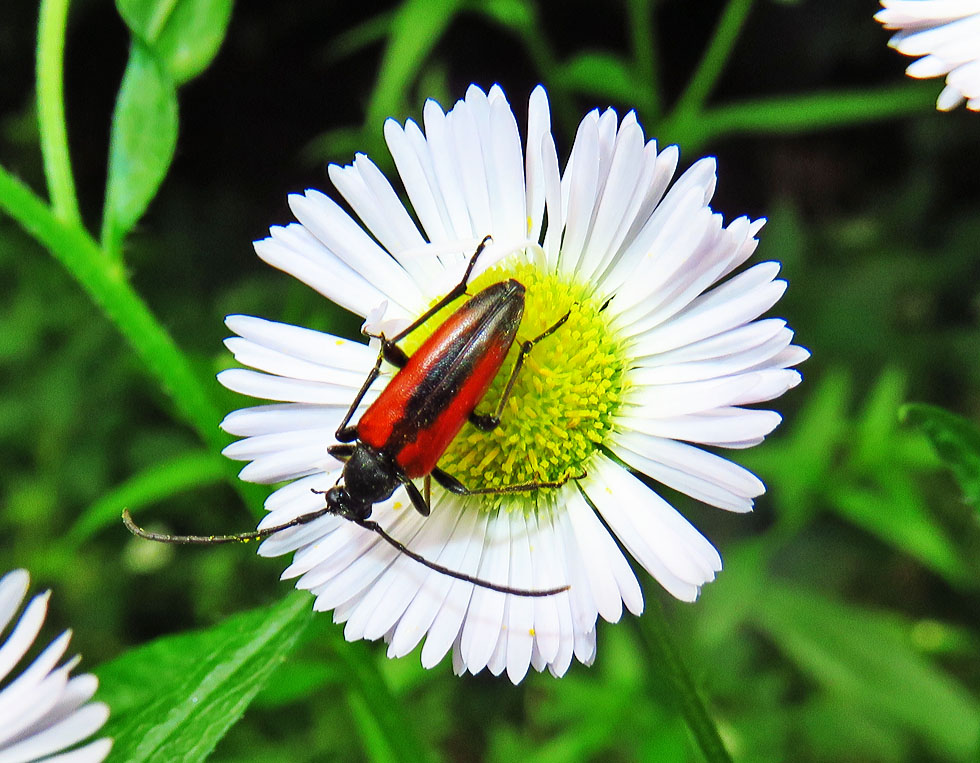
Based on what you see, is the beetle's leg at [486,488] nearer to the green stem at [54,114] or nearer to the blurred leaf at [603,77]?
the green stem at [54,114]

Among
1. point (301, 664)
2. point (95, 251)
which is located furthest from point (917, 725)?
point (95, 251)

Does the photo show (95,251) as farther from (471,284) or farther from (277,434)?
(471,284)

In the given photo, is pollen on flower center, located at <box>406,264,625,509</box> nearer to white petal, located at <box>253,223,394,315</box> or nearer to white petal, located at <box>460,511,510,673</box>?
white petal, located at <box>460,511,510,673</box>

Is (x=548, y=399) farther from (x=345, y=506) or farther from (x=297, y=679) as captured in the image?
(x=297, y=679)

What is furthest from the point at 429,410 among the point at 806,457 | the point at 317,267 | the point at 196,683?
the point at 806,457

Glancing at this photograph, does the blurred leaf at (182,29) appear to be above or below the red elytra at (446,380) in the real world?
above

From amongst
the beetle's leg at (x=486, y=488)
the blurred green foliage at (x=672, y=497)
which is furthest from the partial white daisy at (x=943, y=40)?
the blurred green foliage at (x=672, y=497)

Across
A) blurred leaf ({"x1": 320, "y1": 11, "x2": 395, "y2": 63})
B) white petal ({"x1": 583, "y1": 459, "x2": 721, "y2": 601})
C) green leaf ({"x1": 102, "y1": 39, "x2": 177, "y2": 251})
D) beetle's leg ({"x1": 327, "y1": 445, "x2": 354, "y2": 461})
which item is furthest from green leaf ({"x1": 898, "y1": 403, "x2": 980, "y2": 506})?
blurred leaf ({"x1": 320, "y1": 11, "x2": 395, "y2": 63})
